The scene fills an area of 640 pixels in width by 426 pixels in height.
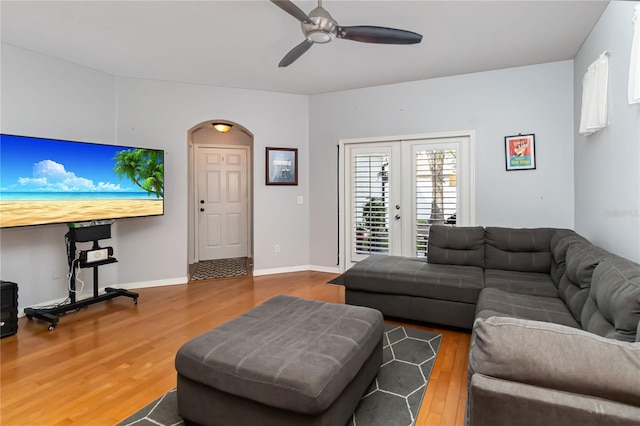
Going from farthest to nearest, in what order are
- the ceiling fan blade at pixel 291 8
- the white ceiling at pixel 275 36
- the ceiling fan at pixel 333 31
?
the white ceiling at pixel 275 36, the ceiling fan at pixel 333 31, the ceiling fan blade at pixel 291 8

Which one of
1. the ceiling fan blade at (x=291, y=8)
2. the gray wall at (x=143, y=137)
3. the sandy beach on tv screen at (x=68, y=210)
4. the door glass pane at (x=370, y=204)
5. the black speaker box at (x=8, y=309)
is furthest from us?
the door glass pane at (x=370, y=204)

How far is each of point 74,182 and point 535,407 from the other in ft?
13.3

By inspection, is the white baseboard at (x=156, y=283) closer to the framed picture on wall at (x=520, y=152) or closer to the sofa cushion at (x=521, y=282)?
the sofa cushion at (x=521, y=282)

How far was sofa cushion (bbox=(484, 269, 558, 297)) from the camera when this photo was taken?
2748mm

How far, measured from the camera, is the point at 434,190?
4.53 m

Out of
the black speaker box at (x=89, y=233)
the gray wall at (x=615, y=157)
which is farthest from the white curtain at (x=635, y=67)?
the black speaker box at (x=89, y=233)

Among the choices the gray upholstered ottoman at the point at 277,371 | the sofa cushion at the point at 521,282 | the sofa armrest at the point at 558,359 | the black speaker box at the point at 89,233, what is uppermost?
the black speaker box at the point at 89,233

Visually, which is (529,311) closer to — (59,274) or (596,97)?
(596,97)

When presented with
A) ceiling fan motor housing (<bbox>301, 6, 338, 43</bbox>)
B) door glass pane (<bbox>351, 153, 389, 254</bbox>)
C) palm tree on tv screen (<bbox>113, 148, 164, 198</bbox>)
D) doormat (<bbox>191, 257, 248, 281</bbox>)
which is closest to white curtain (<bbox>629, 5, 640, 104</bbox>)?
ceiling fan motor housing (<bbox>301, 6, 338, 43</bbox>)

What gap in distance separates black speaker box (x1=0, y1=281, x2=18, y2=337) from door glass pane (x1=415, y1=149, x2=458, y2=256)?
430 cm

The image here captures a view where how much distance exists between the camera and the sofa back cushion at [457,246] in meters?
3.57

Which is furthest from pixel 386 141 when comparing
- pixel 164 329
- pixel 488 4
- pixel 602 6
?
pixel 164 329

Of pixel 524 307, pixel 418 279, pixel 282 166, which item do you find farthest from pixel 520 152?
pixel 282 166

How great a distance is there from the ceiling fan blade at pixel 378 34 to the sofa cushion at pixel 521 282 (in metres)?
2.10
